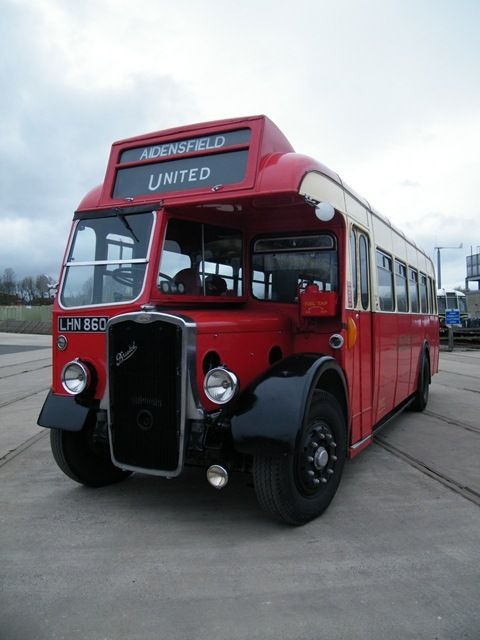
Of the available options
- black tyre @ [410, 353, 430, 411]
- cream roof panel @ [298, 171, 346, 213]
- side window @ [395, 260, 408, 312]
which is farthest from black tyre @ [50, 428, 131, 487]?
black tyre @ [410, 353, 430, 411]

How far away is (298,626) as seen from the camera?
2.76m

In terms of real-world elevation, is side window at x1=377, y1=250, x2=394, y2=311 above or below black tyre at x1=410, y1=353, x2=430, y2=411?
above

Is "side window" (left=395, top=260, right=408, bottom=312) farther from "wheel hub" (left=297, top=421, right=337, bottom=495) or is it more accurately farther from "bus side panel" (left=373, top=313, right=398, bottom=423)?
"wheel hub" (left=297, top=421, right=337, bottom=495)

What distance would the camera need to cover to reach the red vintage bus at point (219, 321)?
3.89 metres

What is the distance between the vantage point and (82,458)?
4.77 meters

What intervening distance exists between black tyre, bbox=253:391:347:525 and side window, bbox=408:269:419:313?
4226 mm

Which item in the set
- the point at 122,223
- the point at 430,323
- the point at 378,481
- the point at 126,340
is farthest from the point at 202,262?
the point at 430,323

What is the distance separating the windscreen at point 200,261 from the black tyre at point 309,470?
1489 mm

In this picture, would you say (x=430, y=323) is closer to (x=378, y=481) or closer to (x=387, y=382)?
(x=387, y=382)

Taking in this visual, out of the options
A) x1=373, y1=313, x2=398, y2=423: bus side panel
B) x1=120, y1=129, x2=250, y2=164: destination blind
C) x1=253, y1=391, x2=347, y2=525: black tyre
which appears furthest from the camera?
x1=373, y1=313, x2=398, y2=423: bus side panel

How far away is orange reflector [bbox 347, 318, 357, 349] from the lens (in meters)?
4.92

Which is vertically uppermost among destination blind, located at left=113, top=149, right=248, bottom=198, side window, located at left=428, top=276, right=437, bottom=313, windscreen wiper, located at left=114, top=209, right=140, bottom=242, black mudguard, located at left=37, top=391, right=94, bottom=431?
destination blind, located at left=113, top=149, right=248, bottom=198

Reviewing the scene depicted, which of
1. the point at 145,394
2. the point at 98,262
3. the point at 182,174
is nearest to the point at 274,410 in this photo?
the point at 145,394

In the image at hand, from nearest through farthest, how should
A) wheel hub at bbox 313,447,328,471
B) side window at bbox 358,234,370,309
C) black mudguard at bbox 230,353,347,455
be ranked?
black mudguard at bbox 230,353,347,455
wheel hub at bbox 313,447,328,471
side window at bbox 358,234,370,309
